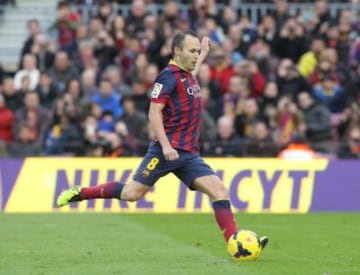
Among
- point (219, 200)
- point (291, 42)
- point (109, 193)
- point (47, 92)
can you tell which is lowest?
point (47, 92)

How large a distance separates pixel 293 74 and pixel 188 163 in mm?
11589

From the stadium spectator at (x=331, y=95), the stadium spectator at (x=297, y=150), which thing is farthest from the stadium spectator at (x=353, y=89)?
the stadium spectator at (x=297, y=150)

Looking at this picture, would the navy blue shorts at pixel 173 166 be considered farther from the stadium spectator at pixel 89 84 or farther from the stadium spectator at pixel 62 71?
the stadium spectator at pixel 62 71

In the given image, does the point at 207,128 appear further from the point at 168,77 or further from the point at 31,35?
the point at 168,77

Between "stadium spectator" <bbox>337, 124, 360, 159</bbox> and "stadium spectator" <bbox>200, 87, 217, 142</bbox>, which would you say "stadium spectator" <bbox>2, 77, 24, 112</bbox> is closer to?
"stadium spectator" <bbox>200, 87, 217, 142</bbox>

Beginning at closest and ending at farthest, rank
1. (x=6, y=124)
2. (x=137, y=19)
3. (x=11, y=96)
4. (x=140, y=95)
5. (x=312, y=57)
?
1. (x=6, y=124)
2. (x=11, y=96)
3. (x=140, y=95)
4. (x=312, y=57)
5. (x=137, y=19)

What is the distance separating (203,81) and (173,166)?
10783 millimetres

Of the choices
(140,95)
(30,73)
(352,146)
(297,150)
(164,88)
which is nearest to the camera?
(164,88)

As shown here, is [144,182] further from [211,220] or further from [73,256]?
[211,220]

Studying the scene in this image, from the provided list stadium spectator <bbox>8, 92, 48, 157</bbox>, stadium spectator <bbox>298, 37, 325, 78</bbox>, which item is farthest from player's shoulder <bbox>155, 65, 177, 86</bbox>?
Result: stadium spectator <bbox>298, 37, 325, 78</bbox>

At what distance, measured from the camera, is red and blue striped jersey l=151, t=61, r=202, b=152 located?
10922 millimetres

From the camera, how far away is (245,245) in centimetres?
1066

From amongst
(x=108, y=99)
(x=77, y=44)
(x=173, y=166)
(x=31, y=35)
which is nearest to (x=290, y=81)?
(x=108, y=99)

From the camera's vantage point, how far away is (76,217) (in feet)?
55.2
